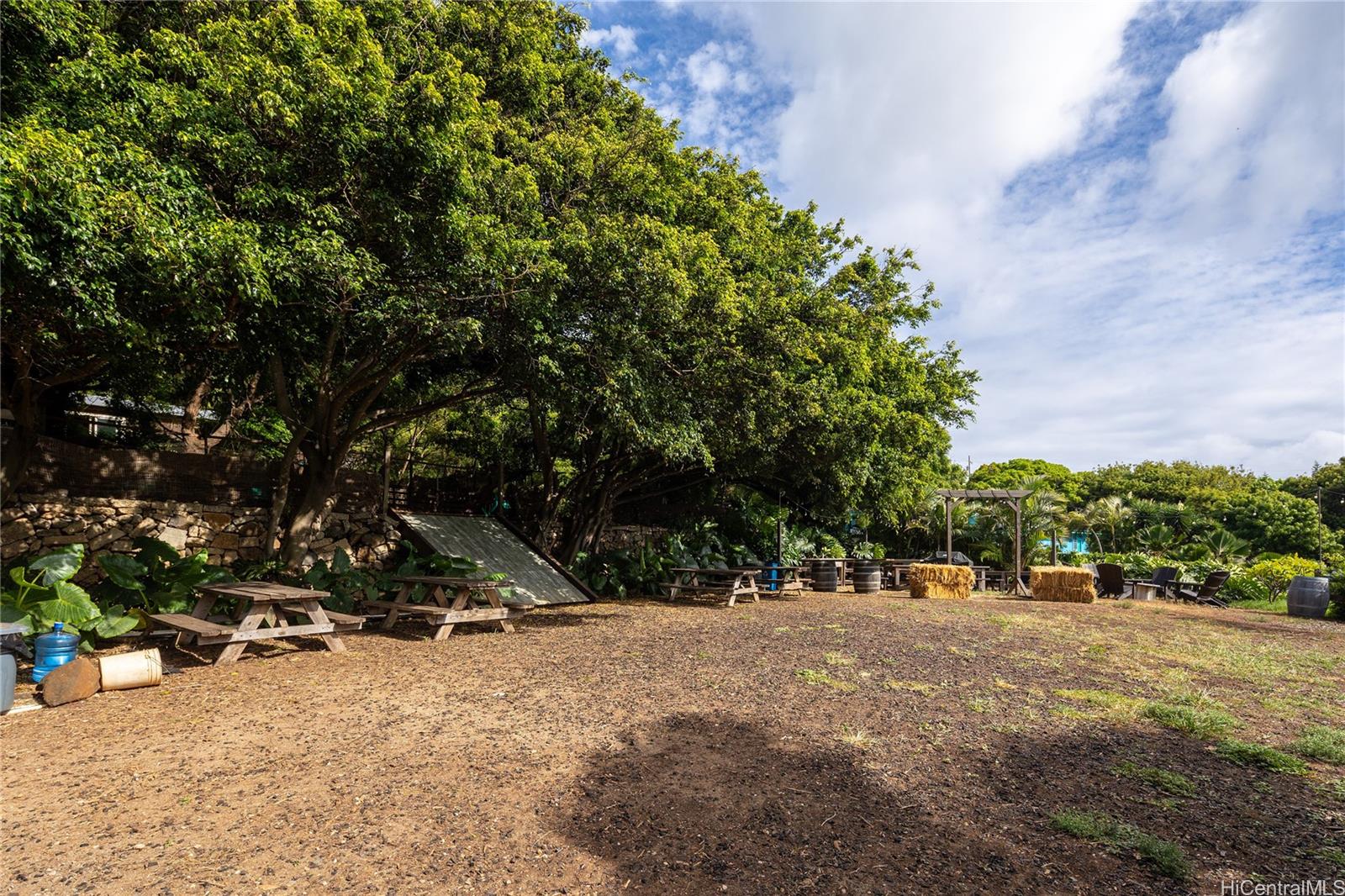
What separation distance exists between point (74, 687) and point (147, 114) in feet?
15.6

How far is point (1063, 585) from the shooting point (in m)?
16.9

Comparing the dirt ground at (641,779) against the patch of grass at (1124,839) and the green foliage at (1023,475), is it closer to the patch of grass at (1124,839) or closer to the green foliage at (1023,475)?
the patch of grass at (1124,839)

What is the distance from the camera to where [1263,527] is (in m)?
30.0

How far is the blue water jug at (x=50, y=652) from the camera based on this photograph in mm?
5473

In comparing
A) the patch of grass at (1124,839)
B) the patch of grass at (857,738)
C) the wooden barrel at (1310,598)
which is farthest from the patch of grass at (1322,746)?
the wooden barrel at (1310,598)

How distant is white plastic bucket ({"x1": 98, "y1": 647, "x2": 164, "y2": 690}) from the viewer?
5441 mm

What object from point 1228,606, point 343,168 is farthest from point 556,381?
point 1228,606

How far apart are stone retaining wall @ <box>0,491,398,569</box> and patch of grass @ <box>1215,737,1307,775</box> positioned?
11.5 m

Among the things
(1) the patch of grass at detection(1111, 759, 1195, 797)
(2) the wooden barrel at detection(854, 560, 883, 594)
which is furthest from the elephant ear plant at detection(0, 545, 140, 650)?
(2) the wooden barrel at detection(854, 560, 883, 594)

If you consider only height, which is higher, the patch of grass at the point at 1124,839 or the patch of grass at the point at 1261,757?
the patch of grass at the point at 1261,757

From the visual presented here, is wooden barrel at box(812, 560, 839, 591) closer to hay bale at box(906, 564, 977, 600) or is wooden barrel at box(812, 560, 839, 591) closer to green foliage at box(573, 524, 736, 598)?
green foliage at box(573, 524, 736, 598)

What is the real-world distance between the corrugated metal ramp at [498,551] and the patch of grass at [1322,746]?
961cm

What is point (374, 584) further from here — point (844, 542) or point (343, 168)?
point (844, 542)

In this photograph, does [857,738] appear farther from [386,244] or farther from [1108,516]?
[1108,516]
